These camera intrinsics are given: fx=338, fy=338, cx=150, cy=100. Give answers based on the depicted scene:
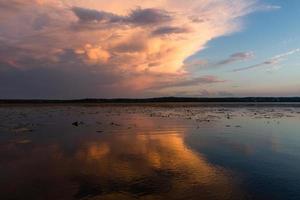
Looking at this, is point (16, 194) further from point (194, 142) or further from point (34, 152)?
point (194, 142)

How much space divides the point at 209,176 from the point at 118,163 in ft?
11.8

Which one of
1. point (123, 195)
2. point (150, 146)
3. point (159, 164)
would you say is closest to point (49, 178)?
point (123, 195)

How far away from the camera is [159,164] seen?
1262 centimetres

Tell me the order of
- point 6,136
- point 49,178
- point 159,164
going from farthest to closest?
point 6,136 → point 159,164 → point 49,178

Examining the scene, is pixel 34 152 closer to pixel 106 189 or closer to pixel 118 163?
pixel 118 163

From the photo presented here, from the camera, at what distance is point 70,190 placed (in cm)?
930

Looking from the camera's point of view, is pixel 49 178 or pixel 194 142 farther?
pixel 194 142

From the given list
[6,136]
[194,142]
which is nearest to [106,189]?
[194,142]

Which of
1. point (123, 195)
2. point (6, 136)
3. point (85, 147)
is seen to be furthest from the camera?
point (6, 136)

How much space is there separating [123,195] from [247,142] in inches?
451

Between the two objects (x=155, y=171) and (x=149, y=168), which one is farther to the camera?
(x=149, y=168)

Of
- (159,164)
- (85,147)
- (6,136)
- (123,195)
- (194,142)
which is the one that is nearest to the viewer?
(123,195)

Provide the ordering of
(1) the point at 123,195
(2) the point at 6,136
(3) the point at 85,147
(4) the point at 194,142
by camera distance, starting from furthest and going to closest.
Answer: (2) the point at 6,136, (4) the point at 194,142, (3) the point at 85,147, (1) the point at 123,195

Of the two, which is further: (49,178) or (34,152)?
(34,152)
